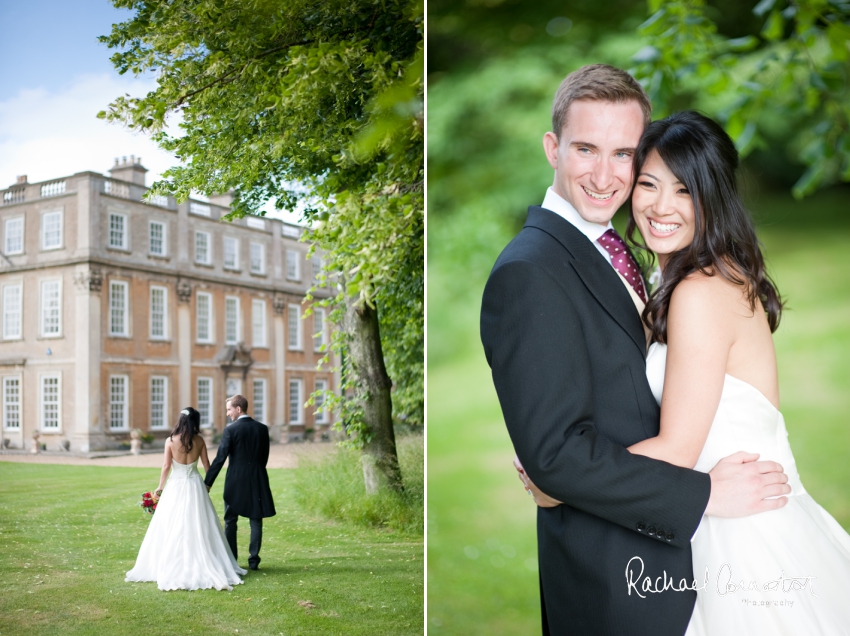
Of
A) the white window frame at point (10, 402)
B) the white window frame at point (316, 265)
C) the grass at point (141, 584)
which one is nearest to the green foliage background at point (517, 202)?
the grass at point (141, 584)

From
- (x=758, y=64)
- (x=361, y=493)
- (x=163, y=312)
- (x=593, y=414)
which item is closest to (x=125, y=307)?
(x=163, y=312)

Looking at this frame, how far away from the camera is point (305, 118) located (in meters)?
3.21

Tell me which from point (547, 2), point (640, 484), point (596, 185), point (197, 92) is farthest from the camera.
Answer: point (547, 2)

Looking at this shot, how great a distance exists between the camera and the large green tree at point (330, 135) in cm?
302

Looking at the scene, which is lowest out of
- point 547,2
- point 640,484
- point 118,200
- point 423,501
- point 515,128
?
point 423,501

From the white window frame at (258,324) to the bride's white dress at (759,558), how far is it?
5.57ft

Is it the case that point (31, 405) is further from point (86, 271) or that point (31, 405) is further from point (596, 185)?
point (596, 185)

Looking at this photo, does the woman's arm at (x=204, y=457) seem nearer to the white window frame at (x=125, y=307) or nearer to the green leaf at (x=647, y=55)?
the white window frame at (x=125, y=307)

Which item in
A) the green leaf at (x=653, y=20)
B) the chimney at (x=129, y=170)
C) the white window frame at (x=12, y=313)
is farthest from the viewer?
the green leaf at (x=653, y=20)

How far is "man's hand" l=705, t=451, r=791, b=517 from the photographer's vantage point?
1.95 metres

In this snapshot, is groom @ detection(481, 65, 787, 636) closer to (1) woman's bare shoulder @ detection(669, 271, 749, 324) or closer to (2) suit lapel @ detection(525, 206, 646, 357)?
(2) suit lapel @ detection(525, 206, 646, 357)

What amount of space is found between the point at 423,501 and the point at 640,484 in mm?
1712

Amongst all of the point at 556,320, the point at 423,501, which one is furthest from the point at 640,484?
the point at 423,501

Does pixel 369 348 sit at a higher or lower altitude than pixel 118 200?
lower
